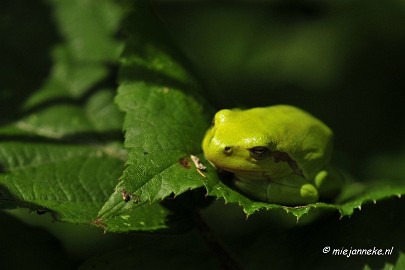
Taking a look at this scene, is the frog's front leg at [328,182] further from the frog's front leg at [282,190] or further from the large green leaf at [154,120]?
the large green leaf at [154,120]

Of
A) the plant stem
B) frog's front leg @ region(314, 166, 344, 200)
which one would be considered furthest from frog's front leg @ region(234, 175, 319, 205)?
the plant stem

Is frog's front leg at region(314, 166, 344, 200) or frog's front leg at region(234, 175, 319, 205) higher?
frog's front leg at region(234, 175, 319, 205)

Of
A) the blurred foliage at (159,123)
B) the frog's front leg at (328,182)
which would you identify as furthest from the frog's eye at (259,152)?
the frog's front leg at (328,182)

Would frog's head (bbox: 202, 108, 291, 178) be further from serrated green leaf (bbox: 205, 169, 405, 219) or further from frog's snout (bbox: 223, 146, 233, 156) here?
serrated green leaf (bbox: 205, 169, 405, 219)

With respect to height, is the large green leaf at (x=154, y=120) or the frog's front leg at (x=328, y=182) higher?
the large green leaf at (x=154, y=120)

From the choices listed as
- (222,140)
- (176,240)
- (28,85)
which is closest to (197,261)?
(176,240)

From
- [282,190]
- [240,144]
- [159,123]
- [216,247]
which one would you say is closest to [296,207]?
[282,190]

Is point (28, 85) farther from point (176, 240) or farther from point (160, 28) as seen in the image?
point (176, 240)
